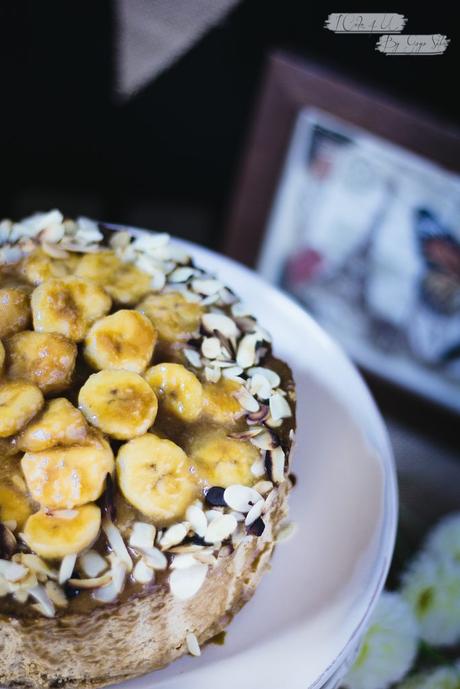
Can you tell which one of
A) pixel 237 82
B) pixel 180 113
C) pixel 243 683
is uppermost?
pixel 237 82

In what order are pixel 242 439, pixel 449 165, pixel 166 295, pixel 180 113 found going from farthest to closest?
pixel 180 113 < pixel 449 165 < pixel 166 295 < pixel 242 439

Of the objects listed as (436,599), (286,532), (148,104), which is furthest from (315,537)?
(148,104)

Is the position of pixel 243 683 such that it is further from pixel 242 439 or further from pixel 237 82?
pixel 237 82

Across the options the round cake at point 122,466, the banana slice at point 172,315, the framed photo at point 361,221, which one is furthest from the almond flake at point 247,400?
the framed photo at point 361,221

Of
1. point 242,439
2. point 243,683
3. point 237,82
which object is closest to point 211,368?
point 242,439

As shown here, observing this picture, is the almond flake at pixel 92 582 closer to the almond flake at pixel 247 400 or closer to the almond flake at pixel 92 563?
the almond flake at pixel 92 563

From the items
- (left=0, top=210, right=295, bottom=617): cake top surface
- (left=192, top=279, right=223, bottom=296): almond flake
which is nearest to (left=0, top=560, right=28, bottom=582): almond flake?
(left=0, top=210, right=295, bottom=617): cake top surface

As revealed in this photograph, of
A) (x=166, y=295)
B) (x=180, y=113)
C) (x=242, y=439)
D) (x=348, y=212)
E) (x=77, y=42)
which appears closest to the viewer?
(x=242, y=439)
